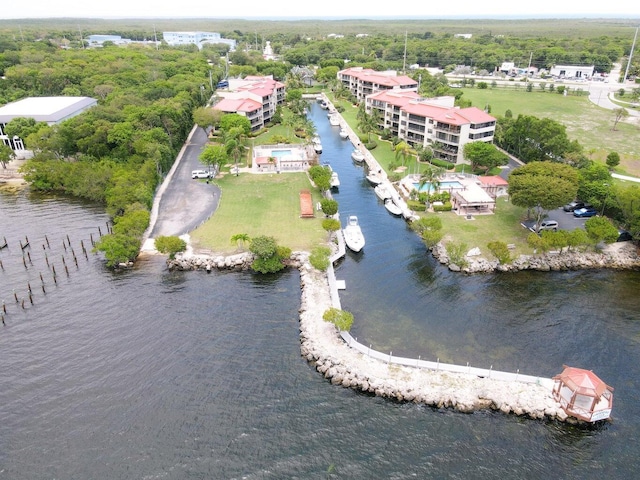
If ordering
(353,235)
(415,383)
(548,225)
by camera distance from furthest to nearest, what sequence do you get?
(548,225) → (353,235) → (415,383)

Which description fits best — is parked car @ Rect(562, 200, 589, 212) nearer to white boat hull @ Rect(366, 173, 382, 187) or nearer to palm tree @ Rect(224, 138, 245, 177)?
white boat hull @ Rect(366, 173, 382, 187)

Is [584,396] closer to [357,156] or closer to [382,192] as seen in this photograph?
[382,192]

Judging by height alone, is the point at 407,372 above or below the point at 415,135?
below

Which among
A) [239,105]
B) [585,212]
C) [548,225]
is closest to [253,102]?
[239,105]

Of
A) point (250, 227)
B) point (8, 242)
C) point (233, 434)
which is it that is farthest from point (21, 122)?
point (233, 434)

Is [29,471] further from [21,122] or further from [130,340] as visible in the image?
[21,122]

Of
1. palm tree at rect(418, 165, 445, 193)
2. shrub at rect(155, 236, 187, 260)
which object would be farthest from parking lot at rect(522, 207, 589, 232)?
shrub at rect(155, 236, 187, 260)
